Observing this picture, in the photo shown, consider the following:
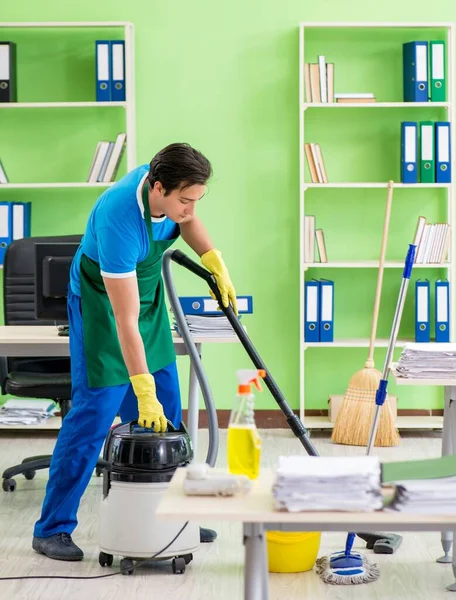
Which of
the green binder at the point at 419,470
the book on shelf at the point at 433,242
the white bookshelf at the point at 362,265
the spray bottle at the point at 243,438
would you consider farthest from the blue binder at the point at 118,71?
the green binder at the point at 419,470

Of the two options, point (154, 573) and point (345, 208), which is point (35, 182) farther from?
point (154, 573)

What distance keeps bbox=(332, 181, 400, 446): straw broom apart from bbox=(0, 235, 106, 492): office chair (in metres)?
1.33

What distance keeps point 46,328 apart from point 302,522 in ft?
8.11

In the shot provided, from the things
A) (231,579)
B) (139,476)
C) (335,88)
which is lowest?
(231,579)

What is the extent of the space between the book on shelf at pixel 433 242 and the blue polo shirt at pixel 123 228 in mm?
2418

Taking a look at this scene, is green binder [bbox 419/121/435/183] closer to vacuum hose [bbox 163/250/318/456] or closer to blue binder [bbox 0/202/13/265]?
blue binder [bbox 0/202/13/265]

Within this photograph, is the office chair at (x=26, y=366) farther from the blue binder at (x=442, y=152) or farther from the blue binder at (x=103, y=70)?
the blue binder at (x=442, y=152)

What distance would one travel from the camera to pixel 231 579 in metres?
3.01

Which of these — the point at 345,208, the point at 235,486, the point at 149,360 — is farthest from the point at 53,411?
the point at 235,486

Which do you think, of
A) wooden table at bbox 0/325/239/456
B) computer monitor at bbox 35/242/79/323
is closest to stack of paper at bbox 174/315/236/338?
wooden table at bbox 0/325/239/456

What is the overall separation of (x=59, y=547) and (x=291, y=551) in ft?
2.47

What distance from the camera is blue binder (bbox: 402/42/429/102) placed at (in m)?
5.04

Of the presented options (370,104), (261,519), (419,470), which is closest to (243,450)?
(261,519)

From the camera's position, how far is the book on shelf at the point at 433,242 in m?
5.12
